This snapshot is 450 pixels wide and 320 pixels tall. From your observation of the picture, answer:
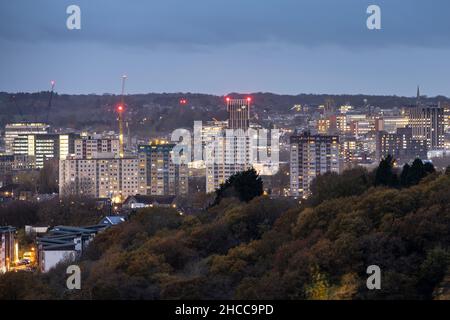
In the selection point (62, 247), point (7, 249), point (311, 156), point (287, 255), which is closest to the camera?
point (287, 255)

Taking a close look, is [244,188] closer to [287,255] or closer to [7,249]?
[7,249]

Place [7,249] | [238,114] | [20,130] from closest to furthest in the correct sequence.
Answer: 1. [7,249]
2. [238,114]
3. [20,130]

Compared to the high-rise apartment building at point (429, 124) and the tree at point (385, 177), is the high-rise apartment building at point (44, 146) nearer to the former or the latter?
the high-rise apartment building at point (429, 124)

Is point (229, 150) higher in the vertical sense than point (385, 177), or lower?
lower

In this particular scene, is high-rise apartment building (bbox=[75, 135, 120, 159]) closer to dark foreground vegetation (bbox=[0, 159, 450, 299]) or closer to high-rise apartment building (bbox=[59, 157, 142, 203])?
high-rise apartment building (bbox=[59, 157, 142, 203])

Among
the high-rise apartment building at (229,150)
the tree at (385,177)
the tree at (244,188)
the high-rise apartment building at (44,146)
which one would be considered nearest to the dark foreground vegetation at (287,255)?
the tree at (385,177)

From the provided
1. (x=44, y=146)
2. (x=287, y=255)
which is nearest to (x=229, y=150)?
(x=44, y=146)
